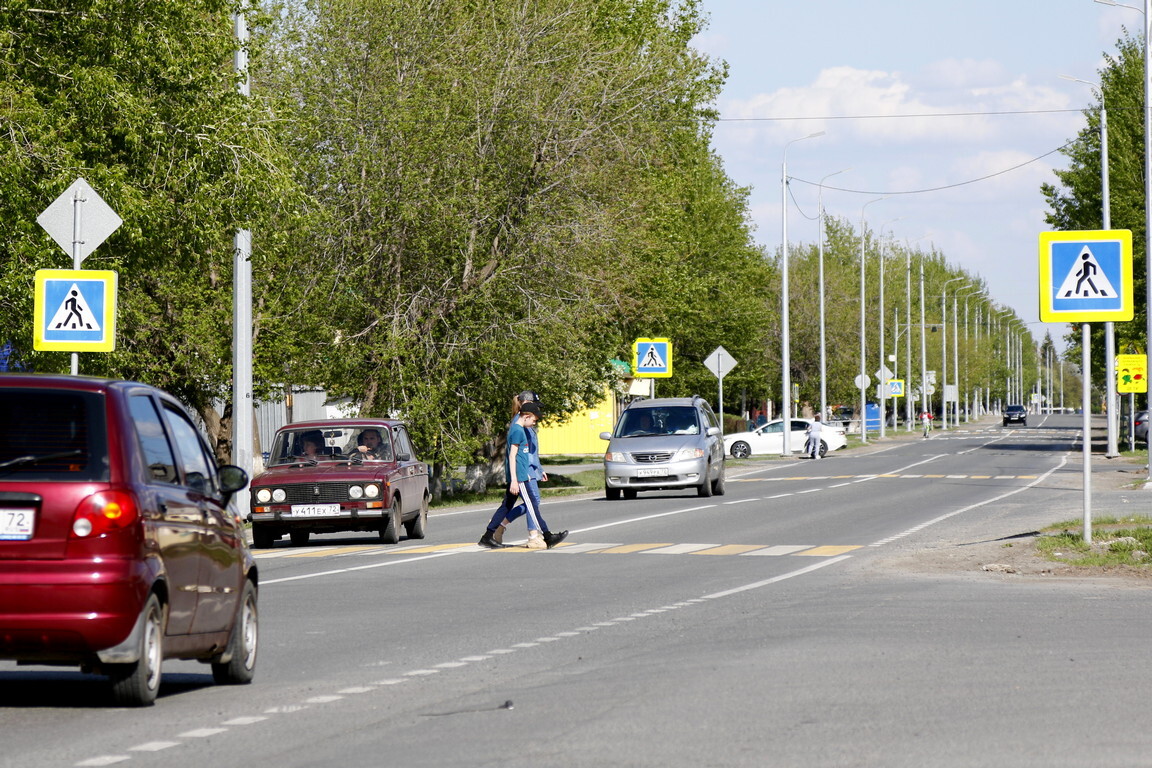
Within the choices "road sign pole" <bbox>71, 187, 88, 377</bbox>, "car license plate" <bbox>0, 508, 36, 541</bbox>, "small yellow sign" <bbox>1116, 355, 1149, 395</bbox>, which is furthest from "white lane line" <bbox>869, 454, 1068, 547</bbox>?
"car license plate" <bbox>0, 508, 36, 541</bbox>

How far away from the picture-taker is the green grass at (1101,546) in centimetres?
1769

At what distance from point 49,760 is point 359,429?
1584 cm

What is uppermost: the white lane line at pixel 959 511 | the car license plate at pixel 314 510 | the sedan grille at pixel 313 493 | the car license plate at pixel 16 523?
the car license plate at pixel 16 523

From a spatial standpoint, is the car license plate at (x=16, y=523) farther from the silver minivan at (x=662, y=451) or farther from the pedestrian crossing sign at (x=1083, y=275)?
the silver minivan at (x=662, y=451)

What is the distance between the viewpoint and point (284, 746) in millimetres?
7750

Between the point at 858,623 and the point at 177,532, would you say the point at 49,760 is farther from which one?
the point at 858,623

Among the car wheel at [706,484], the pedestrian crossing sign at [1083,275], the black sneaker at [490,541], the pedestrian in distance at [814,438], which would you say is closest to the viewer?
the pedestrian crossing sign at [1083,275]

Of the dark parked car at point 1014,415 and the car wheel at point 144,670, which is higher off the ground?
the dark parked car at point 1014,415

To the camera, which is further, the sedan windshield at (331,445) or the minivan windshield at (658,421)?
the minivan windshield at (658,421)

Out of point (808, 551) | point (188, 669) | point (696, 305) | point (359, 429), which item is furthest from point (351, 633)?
point (696, 305)

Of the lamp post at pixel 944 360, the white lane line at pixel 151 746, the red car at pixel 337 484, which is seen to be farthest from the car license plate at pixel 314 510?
the lamp post at pixel 944 360

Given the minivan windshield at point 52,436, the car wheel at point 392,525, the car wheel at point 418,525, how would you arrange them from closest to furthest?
the minivan windshield at point 52,436, the car wheel at point 392,525, the car wheel at point 418,525

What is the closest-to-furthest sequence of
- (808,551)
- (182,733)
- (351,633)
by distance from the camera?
(182,733)
(351,633)
(808,551)

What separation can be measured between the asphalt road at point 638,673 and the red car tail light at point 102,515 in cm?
90
